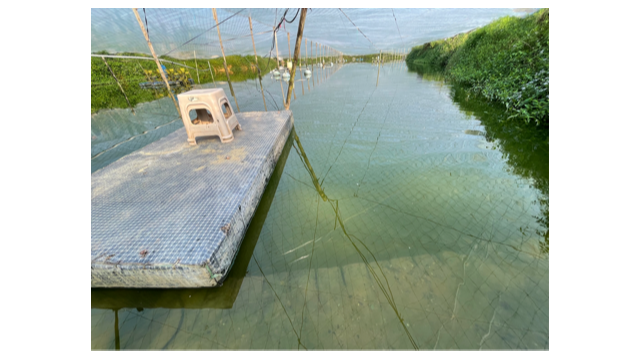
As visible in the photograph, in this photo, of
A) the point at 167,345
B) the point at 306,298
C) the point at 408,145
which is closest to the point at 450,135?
the point at 408,145

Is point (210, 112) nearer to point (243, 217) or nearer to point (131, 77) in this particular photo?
point (243, 217)

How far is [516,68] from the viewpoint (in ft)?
22.7

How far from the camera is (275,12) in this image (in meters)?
5.94

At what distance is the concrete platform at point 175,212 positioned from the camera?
1.96 meters

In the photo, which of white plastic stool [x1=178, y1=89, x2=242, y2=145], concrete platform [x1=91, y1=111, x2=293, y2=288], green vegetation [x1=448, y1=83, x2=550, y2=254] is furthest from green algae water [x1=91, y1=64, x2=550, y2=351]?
white plastic stool [x1=178, y1=89, x2=242, y2=145]

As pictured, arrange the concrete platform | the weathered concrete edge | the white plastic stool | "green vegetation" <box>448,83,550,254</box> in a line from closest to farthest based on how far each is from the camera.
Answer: the concrete platform → the weathered concrete edge → "green vegetation" <box>448,83,550,254</box> → the white plastic stool

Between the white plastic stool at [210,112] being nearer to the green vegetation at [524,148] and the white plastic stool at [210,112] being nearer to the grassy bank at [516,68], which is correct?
the green vegetation at [524,148]

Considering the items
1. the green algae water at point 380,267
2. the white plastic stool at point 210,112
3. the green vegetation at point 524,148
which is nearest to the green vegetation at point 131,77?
the white plastic stool at point 210,112

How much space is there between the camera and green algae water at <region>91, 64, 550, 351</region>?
182 centimetres

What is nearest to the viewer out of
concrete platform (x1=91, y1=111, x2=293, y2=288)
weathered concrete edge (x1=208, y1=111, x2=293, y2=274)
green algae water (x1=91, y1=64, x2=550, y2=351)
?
green algae water (x1=91, y1=64, x2=550, y2=351)

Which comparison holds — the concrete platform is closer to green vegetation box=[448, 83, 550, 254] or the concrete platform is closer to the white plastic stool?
the white plastic stool

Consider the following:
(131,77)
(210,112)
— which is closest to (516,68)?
(210,112)

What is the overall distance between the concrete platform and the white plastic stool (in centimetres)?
26

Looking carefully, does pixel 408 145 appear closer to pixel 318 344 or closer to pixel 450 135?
pixel 450 135
